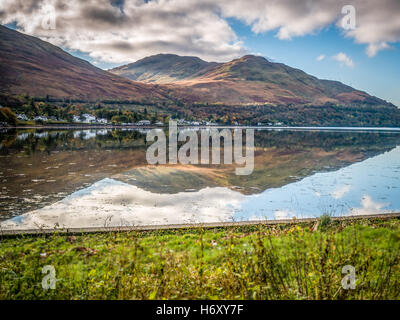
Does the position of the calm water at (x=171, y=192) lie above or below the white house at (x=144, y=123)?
below

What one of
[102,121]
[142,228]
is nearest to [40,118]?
[102,121]

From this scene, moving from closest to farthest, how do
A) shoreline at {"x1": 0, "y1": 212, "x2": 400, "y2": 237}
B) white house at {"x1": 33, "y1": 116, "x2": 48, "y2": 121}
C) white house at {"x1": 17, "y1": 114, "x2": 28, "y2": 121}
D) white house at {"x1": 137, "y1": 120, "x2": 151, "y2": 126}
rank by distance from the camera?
shoreline at {"x1": 0, "y1": 212, "x2": 400, "y2": 237}
white house at {"x1": 17, "y1": 114, "x2": 28, "y2": 121}
white house at {"x1": 33, "y1": 116, "x2": 48, "y2": 121}
white house at {"x1": 137, "y1": 120, "x2": 151, "y2": 126}

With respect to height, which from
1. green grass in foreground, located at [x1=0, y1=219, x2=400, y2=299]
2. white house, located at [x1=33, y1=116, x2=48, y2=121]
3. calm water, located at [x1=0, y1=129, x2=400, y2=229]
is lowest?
calm water, located at [x1=0, y1=129, x2=400, y2=229]

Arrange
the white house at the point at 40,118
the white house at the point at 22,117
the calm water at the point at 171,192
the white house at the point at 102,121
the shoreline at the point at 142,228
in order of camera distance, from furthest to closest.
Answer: the white house at the point at 102,121, the white house at the point at 40,118, the white house at the point at 22,117, the calm water at the point at 171,192, the shoreline at the point at 142,228

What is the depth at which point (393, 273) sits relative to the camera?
5258 mm

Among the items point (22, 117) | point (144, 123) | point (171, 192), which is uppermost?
point (22, 117)

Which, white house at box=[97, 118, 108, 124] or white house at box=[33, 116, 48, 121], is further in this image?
white house at box=[97, 118, 108, 124]

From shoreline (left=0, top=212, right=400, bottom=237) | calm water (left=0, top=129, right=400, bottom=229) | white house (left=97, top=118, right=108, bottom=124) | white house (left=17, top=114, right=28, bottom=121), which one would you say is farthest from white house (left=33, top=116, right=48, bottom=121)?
shoreline (left=0, top=212, right=400, bottom=237)

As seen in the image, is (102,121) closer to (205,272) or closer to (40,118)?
(40,118)

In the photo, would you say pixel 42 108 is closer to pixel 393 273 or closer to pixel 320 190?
pixel 320 190

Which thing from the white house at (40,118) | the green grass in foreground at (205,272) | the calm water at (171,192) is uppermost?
the white house at (40,118)

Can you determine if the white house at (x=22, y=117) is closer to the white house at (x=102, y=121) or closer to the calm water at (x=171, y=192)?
the white house at (x=102, y=121)

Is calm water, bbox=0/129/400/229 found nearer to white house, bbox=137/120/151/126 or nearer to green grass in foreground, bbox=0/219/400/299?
green grass in foreground, bbox=0/219/400/299

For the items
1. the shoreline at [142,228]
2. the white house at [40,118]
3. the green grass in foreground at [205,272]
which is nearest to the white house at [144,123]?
the white house at [40,118]
